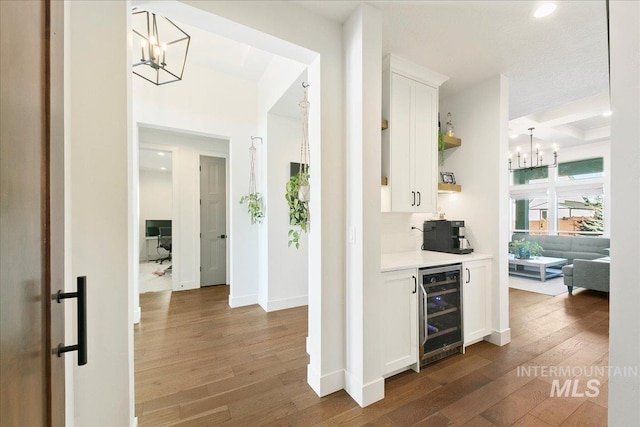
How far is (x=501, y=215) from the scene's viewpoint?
109 inches

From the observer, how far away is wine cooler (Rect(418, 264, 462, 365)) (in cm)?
224

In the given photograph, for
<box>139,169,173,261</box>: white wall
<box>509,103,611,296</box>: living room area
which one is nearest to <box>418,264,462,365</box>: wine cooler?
<box>509,103,611,296</box>: living room area

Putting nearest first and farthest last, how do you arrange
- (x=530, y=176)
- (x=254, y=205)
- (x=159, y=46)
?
(x=159, y=46) < (x=254, y=205) < (x=530, y=176)

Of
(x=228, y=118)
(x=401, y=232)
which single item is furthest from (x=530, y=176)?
(x=228, y=118)

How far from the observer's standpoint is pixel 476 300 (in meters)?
2.66

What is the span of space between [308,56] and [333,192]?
43.8 inches

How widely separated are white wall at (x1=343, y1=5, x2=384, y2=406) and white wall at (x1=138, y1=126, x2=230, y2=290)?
12.3 feet

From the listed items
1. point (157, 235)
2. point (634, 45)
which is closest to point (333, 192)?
point (634, 45)

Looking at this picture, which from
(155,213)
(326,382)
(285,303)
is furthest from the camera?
(155,213)

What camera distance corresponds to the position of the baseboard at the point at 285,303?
3633 mm

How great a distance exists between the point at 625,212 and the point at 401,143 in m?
1.98

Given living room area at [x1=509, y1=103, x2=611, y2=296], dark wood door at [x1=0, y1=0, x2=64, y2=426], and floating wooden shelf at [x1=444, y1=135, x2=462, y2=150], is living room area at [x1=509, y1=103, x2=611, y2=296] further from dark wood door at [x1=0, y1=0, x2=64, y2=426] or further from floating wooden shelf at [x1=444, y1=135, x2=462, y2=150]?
dark wood door at [x1=0, y1=0, x2=64, y2=426]

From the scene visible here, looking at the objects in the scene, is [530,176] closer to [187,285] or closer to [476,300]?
[476,300]

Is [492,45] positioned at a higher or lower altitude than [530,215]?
higher
